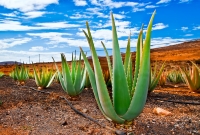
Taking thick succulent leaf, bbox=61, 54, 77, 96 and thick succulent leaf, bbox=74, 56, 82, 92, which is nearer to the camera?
thick succulent leaf, bbox=61, 54, 77, 96

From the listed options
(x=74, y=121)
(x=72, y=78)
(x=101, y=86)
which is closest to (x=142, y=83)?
(x=101, y=86)

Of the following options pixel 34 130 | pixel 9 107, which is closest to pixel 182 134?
pixel 34 130

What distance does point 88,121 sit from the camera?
128 inches

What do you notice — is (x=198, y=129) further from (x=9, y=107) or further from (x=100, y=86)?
(x=9, y=107)

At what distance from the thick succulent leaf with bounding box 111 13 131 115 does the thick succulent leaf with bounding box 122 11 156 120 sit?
0.07 m

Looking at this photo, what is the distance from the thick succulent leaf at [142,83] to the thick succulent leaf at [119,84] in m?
0.07

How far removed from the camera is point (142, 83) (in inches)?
83.0

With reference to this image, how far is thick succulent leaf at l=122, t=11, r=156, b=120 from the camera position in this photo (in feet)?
6.63

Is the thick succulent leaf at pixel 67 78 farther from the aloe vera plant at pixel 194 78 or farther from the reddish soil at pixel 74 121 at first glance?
the aloe vera plant at pixel 194 78

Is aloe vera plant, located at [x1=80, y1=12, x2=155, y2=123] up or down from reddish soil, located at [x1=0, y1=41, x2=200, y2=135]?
up

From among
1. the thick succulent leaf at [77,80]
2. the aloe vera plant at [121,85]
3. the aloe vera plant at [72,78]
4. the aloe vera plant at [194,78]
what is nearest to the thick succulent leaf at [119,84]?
the aloe vera plant at [121,85]

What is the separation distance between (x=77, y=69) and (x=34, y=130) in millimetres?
1782

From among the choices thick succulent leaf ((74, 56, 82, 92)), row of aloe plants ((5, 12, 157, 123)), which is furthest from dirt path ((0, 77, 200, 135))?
thick succulent leaf ((74, 56, 82, 92))

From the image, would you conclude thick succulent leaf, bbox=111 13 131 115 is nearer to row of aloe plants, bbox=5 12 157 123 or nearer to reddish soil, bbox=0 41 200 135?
row of aloe plants, bbox=5 12 157 123
